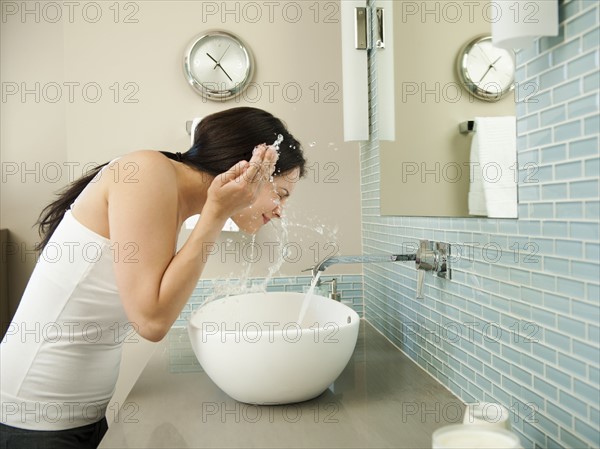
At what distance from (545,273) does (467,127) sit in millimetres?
379

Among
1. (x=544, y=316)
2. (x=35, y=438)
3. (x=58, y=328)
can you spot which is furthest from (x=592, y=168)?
(x=35, y=438)

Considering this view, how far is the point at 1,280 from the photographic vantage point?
261 cm

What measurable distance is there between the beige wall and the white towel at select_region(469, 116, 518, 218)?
43.4 inches

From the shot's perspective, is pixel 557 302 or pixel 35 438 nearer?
pixel 557 302

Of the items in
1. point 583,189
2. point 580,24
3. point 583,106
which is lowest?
point 583,189

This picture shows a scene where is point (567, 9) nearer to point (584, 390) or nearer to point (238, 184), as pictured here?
point (584, 390)

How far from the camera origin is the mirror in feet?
3.31

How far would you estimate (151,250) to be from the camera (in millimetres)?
1108

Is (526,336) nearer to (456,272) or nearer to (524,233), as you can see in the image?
(524,233)

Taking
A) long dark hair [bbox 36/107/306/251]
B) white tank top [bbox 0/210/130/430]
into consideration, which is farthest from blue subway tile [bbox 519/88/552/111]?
white tank top [bbox 0/210/130/430]

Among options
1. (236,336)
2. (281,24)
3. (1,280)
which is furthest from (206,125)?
(1,280)

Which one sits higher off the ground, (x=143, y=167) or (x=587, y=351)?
(x=143, y=167)

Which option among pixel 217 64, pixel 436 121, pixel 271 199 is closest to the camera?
pixel 436 121

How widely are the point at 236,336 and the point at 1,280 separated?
1.89 metres
